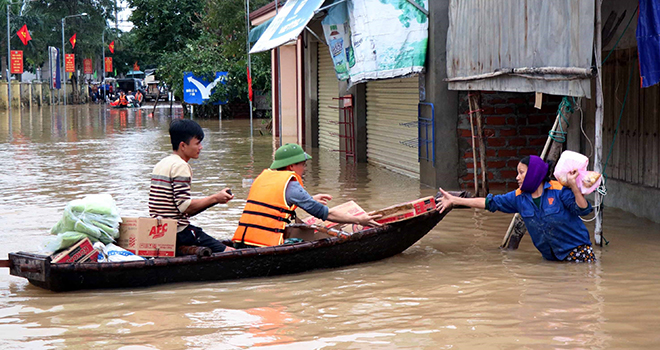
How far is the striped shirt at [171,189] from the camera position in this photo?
6836mm

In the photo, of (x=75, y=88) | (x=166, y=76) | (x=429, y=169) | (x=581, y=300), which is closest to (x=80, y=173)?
(x=429, y=169)

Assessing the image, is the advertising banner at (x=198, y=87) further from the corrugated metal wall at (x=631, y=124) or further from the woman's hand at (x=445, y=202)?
the woman's hand at (x=445, y=202)

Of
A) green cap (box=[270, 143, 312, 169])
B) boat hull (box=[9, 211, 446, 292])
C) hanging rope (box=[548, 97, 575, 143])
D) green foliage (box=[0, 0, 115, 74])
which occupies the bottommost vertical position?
boat hull (box=[9, 211, 446, 292])

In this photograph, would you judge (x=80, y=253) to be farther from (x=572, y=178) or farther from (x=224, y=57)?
(x=224, y=57)

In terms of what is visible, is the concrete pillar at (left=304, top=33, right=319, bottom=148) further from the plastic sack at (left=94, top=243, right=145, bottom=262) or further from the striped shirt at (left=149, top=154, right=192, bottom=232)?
the plastic sack at (left=94, top=243, right=145, bottom=262)

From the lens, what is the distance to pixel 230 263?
686cm

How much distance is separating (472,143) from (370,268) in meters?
4.86

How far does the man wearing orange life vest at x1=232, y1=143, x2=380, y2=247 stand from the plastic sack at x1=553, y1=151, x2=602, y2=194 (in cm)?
172

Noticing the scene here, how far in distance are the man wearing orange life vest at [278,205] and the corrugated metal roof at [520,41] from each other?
2478 mm

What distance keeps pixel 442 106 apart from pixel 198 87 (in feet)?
80.0

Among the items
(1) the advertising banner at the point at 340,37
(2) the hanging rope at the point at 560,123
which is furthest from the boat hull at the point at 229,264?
(1) the advertising banner at the point at 340,37

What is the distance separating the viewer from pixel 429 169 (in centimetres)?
1259

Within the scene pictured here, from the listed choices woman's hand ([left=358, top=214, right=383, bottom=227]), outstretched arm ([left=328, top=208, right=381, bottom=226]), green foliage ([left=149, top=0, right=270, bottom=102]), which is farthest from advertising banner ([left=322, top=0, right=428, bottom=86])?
green foliage ([left=149, top=0, right=270, bottom=102])

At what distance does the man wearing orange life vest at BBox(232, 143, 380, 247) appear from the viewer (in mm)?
7064
